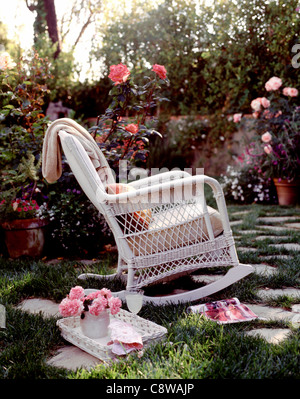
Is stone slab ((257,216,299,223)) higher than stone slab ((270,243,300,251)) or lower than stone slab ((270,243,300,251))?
higher

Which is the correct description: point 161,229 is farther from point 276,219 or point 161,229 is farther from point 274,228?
point 276,219

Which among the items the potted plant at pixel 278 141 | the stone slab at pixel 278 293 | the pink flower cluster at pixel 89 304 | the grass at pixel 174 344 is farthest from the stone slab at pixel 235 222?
the pink flower cluster at pixel 89 304

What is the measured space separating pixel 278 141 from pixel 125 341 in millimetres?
4119

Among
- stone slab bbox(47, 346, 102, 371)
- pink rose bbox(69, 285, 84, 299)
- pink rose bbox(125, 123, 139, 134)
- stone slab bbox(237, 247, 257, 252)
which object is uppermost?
pink rose bbox(125, 123, 139, 134)

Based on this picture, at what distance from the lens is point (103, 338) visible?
1.79 meters

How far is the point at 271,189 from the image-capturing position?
5453 millimetres

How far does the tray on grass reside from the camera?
161 cm

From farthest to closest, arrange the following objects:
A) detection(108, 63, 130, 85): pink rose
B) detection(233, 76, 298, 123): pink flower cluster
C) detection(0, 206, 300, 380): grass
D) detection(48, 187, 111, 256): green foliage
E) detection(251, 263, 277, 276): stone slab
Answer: detection(233, 76, 298, 123): pink flower cluster < detection(48, 187, 111, 256): green foliage < detection(108, 63, 130, 85): pink rose < detection(251, 263, 277, 276): stone slab < detection(0, 206, 300, 380): grass

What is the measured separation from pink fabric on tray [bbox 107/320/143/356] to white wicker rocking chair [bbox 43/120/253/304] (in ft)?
1.41

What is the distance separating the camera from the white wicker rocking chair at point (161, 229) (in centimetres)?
208

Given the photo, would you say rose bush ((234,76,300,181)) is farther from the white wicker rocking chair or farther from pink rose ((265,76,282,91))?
the white wicker rocking chair

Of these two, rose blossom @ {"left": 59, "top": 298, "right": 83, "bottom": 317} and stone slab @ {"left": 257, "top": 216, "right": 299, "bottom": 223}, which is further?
stone slab @ {"left": 257, "top": 216, "right": 299, "bottom": 223}

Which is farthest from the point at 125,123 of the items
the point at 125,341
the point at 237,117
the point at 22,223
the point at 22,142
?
the point at 237,117

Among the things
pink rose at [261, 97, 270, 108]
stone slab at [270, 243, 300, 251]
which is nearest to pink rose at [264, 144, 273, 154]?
pink rose at [261, 97, 270, 108]
